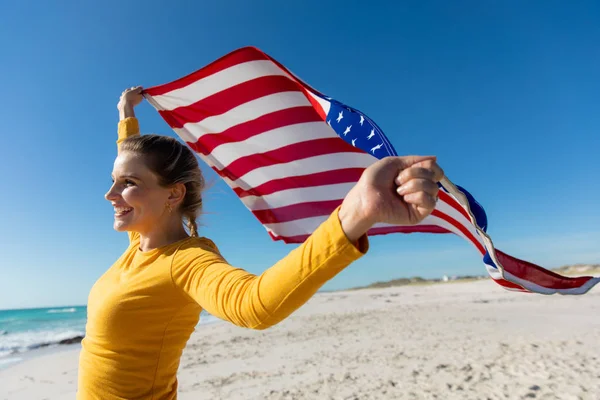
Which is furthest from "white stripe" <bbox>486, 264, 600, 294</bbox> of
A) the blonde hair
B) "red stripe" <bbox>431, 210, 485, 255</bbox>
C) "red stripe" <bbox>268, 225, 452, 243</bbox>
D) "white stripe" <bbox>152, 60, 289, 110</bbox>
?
"white stripe" <bbox>152, 60, 289, 110</bbox>

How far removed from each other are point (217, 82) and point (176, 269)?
8.29 ft

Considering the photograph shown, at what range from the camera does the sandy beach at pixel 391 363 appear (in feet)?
17.9

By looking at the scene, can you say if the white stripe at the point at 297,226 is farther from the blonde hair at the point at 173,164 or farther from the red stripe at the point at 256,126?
the blonde hair at the point at 173,164

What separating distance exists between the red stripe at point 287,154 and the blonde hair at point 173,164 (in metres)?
1.63

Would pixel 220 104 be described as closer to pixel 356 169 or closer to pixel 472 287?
pixel 356 169

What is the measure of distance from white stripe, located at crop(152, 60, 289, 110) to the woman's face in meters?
1.89

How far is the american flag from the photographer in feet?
11.0

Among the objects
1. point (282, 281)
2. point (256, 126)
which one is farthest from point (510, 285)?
point (256, 126)

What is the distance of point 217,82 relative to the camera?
3549 millimetres

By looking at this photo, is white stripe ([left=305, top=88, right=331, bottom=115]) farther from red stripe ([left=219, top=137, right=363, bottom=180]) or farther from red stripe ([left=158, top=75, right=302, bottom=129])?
red stripe ([left=219, top=137, right=363, bottom=180])

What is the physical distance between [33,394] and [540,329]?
10.8 meters

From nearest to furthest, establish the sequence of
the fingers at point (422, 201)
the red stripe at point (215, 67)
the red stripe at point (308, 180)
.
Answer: the fingers at point (422, 201)
the red stripe at point (215, 67)
the red stripe at point (308, 180)

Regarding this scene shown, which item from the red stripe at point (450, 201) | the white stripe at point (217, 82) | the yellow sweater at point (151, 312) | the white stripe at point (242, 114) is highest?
the white stripe at point (217, 82)

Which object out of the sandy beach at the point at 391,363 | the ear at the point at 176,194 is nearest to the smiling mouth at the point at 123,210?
the ear at the point at 176,194
